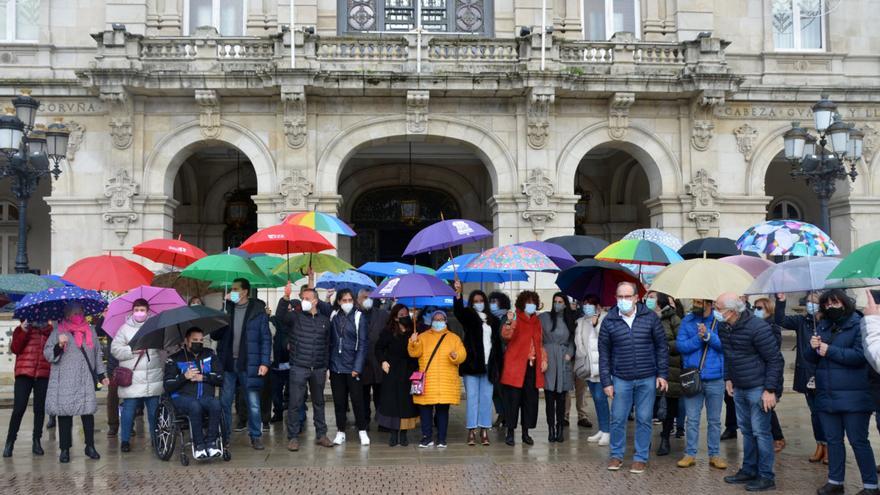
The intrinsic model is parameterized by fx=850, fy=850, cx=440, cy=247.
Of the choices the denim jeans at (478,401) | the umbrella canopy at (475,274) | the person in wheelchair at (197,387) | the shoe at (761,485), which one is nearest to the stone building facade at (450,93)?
the umbrella canopy at (475,274)

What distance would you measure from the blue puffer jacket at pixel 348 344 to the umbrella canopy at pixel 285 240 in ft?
4.06

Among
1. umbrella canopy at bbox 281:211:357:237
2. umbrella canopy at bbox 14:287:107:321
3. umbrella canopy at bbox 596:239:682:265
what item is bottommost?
umbrella canopy at bbox 14:287:107:321

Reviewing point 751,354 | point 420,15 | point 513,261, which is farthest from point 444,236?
point 420,15

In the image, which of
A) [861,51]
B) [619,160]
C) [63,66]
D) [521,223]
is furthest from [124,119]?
[861,51]

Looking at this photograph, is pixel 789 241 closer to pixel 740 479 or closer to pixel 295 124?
pixel 740 479

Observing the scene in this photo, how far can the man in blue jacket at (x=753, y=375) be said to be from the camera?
834 centimetres

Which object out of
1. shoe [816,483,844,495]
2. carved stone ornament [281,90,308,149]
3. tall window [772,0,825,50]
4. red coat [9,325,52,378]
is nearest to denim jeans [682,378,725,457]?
shoe [816,483,844,495]

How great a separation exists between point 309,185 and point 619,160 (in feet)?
32.9

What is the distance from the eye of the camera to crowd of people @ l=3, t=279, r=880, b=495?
896 centimetres

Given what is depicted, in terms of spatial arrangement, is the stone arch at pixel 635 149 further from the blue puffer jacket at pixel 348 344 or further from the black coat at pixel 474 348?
the blue puffer jacket at pixel 348 344

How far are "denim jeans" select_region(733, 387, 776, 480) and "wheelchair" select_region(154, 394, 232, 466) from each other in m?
5.71

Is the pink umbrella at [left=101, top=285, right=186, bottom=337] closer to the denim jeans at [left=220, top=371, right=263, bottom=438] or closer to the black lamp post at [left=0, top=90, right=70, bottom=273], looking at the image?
the denim jeans at [left=220, top=371, right=263, bottom=438]

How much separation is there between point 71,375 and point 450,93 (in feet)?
38.5

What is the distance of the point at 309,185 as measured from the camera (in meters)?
19.4
